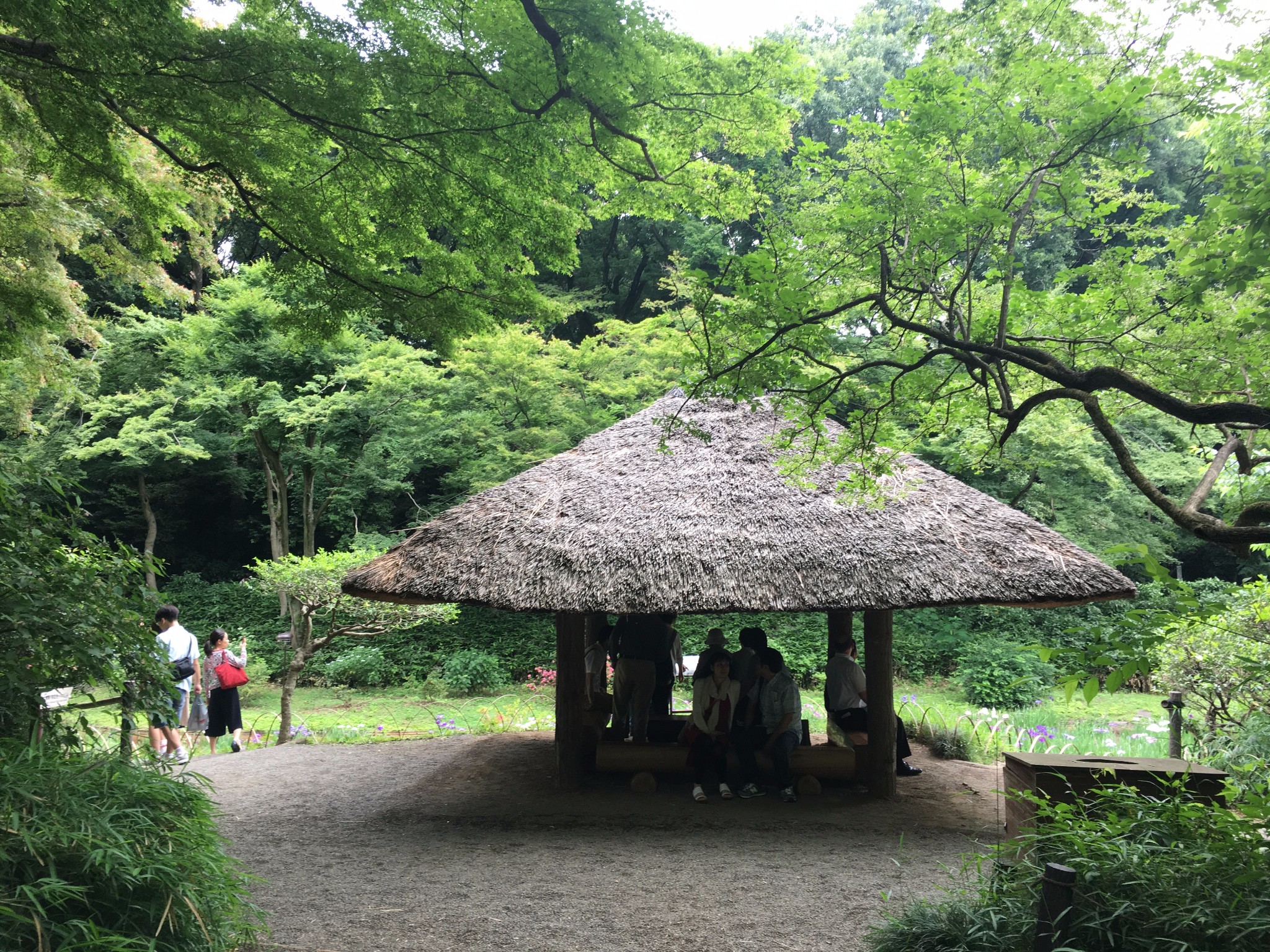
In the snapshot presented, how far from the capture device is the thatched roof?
5.95m

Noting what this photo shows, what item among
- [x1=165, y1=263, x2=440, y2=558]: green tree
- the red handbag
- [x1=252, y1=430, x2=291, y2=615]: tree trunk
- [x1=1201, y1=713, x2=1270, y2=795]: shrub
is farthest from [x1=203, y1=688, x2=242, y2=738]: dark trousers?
[x1=1201, y1=713, x2=1270, y2=795]: shrub

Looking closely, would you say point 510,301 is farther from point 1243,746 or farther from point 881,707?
point 1243,746

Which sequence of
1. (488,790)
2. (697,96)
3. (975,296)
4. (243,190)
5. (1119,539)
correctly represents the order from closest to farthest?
(697,96), (243,190), (975,296), (488,790), (1119,539)

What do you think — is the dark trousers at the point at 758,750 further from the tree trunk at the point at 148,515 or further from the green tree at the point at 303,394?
the tree trunk at the point at 148,515

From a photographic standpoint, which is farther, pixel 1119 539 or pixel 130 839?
pixel 1119 539

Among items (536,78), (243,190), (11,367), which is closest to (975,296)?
(536,78)

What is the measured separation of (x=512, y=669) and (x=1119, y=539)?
11869 mm

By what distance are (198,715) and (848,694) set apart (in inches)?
264

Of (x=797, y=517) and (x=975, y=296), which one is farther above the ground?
(x=975, y=296)

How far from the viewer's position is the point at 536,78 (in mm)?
4441

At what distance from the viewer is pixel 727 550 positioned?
6215mm

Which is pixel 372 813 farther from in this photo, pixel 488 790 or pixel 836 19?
pixel 836 19

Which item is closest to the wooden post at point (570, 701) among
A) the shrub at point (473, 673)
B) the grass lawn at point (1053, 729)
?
the grass lawn at point (1053, 729)

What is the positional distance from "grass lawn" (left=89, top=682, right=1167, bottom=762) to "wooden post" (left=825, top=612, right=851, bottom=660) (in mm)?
1746
